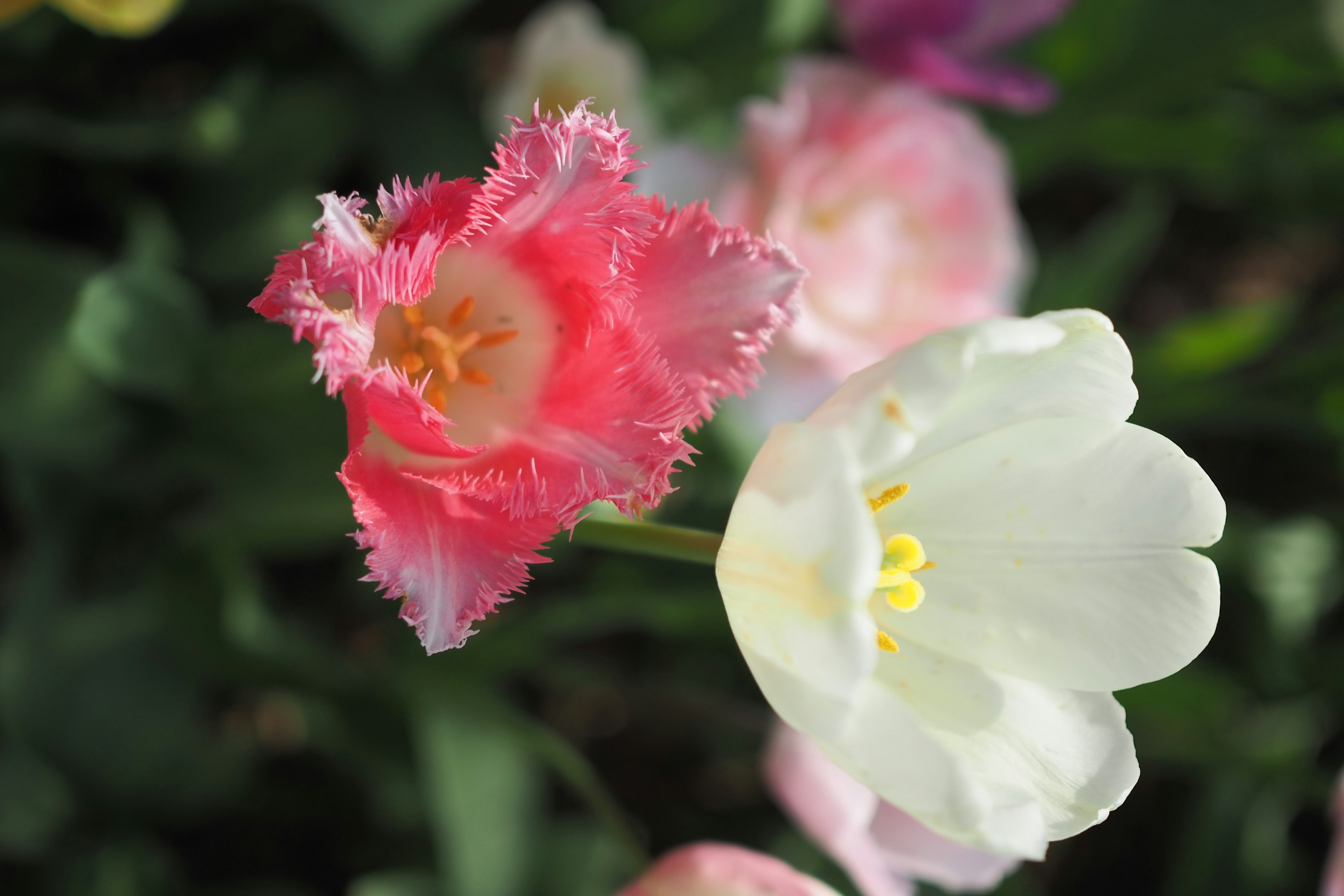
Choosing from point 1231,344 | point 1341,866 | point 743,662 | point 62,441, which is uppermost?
point 62,441

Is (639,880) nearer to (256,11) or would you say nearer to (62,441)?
(62,441)

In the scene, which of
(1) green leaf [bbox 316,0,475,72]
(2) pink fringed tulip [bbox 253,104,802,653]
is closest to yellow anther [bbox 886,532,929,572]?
(2) pink fringed tulip [bbox 253,104,802,653]

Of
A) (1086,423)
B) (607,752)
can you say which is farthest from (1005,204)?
(607,752)

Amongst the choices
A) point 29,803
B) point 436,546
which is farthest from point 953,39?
point 29,803

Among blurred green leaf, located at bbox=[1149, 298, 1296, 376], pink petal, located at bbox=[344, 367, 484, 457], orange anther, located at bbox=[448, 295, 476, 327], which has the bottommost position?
blurred green leaf, located at bbox=[1149, 298, 1296, 376]

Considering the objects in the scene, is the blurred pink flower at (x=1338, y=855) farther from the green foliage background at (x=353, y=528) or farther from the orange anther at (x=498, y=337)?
the orange anther at (x=498, y=337)

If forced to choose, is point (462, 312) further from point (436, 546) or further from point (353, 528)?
point (353, 528)

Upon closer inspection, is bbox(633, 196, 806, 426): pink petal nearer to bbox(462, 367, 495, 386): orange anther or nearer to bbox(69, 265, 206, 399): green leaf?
bbox(462, 367, 495, 386): orange anther
